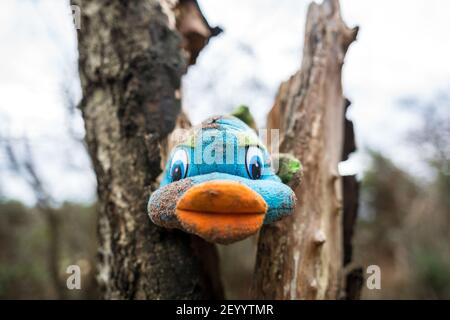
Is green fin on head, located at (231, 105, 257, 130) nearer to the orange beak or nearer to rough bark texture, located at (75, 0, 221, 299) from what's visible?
rough bark texture, located at (75, 0, 221, 299)

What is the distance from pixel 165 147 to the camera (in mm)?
1684

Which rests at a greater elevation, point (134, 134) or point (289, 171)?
point (134, 134)

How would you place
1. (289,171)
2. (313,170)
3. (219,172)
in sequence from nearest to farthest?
(219,172)
(289,171)
(313,170)

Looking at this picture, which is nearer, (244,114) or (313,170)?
(244,114)

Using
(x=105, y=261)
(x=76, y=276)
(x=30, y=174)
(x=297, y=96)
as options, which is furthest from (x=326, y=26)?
(x=30, y=174)

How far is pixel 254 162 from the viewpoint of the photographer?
1.16m

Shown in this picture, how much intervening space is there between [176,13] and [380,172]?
6.78m

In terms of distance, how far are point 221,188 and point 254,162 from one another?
0.84 feet

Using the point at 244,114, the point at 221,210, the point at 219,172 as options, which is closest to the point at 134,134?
the point at 244,114

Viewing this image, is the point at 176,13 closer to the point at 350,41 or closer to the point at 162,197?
the point at 350,41

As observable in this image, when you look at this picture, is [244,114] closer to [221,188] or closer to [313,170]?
[313,170]

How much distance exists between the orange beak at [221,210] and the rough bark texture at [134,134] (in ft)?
2.00

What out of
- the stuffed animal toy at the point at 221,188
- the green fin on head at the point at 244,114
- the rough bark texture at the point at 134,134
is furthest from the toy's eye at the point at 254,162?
the rough bark texture at the point at 134,134

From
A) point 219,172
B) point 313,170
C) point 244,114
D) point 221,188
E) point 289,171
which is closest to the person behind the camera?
point 221,188
